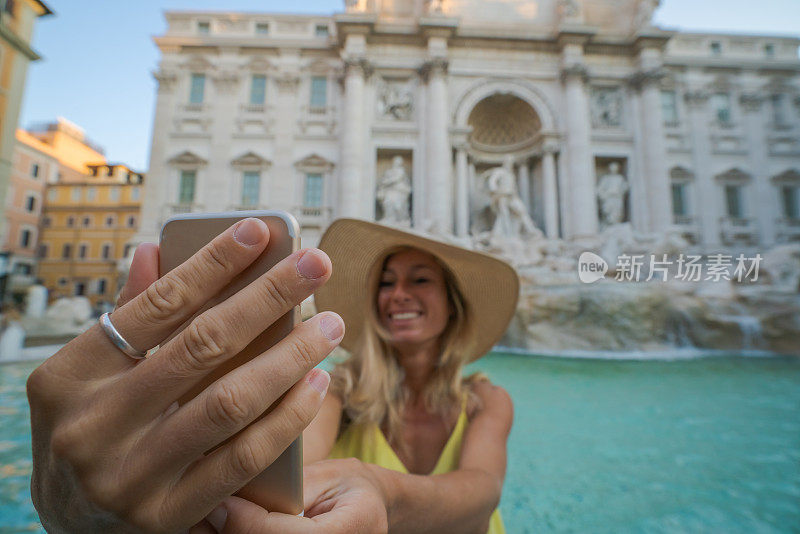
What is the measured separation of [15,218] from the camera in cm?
2181

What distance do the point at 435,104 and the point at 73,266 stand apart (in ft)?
86.1

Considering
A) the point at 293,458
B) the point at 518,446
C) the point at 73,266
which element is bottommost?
the point at 518,446

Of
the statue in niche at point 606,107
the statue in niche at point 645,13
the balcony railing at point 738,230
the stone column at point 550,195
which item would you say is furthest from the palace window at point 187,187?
the balcony railing at point 738,230

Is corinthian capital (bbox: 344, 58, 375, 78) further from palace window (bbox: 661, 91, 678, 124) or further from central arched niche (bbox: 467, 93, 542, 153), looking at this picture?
palace window (bbox: 661, 91, 678, 124)

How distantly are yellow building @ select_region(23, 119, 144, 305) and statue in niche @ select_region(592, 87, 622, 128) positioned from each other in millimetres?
28082

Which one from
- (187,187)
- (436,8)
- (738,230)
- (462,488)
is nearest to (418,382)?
(462,488)

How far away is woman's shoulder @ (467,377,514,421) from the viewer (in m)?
1.49

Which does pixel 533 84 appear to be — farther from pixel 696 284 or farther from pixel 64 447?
pixel 64 447

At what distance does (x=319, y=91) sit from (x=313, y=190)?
14.5 feet

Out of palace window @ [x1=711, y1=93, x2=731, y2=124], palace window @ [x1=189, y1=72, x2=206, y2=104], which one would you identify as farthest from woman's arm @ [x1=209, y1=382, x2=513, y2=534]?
palace window @ [x1=711, y1=93, x2=731, y2=124]

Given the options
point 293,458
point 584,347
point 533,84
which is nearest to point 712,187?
point 533,84

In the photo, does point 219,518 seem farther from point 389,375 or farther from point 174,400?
point 389,375

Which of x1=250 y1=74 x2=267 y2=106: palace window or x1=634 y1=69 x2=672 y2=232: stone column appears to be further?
x1=250 y1=74 x2=267 y2=106: palace window

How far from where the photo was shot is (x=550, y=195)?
1515 centimetres
